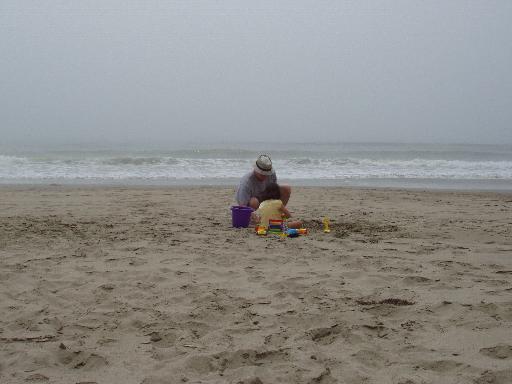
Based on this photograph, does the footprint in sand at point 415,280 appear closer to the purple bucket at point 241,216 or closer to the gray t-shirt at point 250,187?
the purple bucket at point 241,216

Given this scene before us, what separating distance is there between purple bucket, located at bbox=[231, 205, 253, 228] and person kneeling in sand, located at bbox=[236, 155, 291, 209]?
0.20m

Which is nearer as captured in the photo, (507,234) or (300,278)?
(300,278)

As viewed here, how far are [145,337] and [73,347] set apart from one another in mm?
417

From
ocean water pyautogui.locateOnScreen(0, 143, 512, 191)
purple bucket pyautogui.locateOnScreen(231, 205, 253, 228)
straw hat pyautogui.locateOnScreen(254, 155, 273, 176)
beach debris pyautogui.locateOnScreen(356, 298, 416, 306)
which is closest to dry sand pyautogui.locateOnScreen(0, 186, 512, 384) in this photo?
beach debris pyautogui.locateOnScreen(356, 298, 416, 306)

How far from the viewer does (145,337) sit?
9.53 feet

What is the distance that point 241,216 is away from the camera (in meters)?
6.01

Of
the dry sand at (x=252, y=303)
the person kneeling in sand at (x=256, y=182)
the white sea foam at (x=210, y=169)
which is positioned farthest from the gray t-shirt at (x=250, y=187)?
the white sea foam at (x=210, y=169)

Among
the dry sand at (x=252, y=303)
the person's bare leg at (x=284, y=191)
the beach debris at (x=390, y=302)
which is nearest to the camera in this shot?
the dry sand at (x=252, y=303)

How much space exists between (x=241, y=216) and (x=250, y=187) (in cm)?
46

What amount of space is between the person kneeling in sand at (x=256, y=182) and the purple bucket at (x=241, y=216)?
0.66 feet

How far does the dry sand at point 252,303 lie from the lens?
2.54m

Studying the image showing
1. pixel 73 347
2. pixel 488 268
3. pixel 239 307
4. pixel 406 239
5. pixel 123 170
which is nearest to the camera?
pixel 73 347

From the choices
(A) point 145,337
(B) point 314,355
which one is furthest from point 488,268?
(A) point 145,337

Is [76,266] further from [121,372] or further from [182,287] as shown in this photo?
[121,372]
